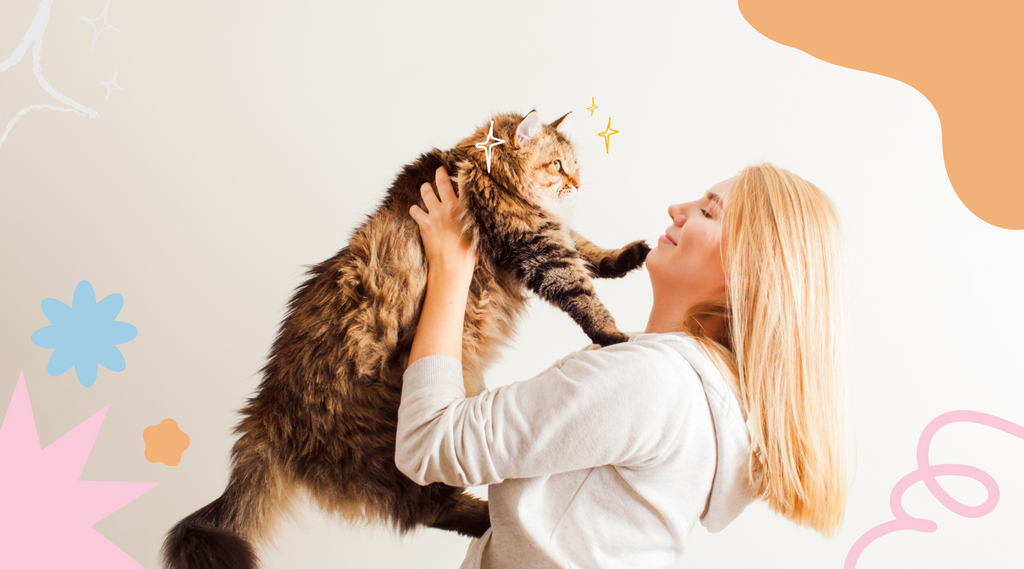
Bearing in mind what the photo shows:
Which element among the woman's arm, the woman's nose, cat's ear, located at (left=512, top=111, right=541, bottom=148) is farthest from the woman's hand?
the woman's nose

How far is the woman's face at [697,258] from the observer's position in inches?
45.6

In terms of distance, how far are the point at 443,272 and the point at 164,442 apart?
1.18 meters

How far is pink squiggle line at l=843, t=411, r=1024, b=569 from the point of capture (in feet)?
5.97

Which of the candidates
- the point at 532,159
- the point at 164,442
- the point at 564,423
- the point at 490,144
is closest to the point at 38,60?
the point at 164,442

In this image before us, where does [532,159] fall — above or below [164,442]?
above

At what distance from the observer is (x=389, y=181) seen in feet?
5.53

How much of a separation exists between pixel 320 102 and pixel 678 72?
3.83 ft

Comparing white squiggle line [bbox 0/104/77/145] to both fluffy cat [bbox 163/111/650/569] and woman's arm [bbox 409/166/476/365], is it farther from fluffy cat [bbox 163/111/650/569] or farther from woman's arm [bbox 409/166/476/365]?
woman's arm [bbox 409/166/476/365]

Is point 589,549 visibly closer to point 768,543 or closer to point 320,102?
point 768,543

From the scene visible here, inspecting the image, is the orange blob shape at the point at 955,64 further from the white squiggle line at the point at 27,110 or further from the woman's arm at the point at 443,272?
the white squiggle line at the point at 27,110

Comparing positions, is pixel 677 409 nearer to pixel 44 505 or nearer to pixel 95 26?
pixel 44 505

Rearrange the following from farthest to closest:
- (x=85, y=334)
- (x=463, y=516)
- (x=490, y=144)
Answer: (x=85, y=334) → (x=490, y=144) → (x=463, y=516)

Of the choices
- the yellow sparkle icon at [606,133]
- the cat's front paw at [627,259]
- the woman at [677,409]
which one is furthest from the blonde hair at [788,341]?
the yellow sparkle icon at [606,133]

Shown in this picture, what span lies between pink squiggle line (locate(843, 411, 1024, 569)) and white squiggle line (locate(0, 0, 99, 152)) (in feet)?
9.23
